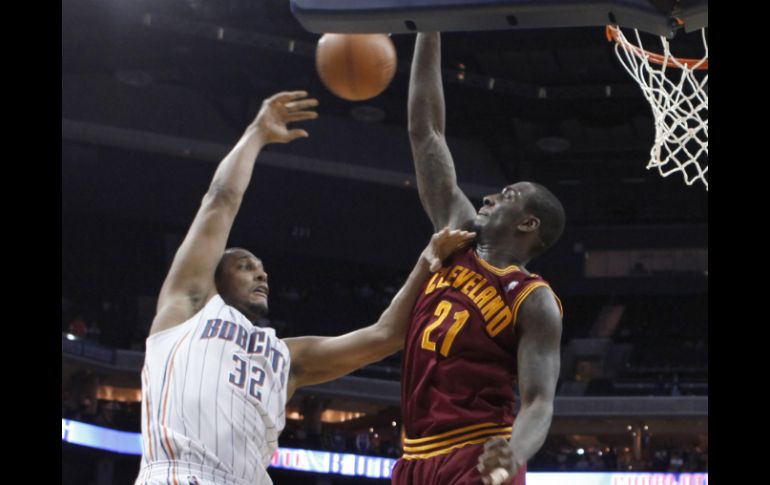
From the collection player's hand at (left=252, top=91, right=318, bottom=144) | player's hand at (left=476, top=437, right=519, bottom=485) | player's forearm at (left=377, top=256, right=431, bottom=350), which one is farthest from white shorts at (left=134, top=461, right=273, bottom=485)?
player's hand at (left=252, top=91, right=318, bottom=144)

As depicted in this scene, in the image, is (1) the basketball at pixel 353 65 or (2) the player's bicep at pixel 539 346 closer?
(2) the player's bicep at pixel 539 346

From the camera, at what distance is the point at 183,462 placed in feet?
11.4

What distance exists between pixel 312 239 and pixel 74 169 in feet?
16.5

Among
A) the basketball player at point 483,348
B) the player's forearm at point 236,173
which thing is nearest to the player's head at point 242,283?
the player's forearm at point 236,173

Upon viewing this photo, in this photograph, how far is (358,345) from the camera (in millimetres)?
3988

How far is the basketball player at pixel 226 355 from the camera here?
3510 millimetres

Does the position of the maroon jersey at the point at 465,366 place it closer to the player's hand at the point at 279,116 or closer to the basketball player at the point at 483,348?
the basketball player at the point at 483,348

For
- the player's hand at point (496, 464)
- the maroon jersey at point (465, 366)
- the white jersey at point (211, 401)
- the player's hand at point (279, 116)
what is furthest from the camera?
the player's hand at point (279, 116)

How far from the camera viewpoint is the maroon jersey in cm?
336

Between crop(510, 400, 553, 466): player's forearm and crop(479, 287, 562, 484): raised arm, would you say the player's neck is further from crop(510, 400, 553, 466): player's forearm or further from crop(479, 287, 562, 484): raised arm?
crop(510, 400, 553, 466): player's forearm

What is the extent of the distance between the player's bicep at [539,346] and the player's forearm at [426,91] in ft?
2.83
